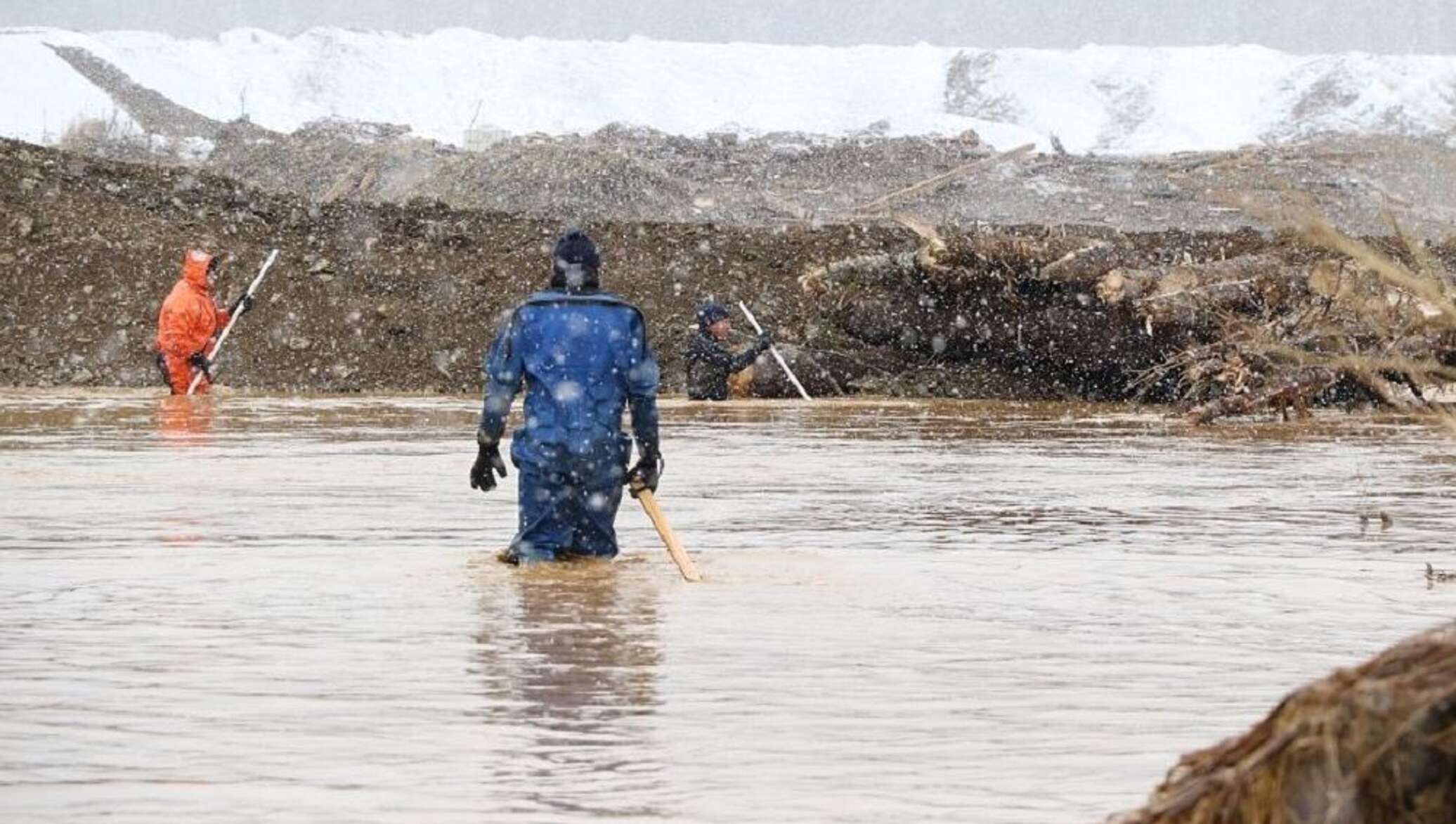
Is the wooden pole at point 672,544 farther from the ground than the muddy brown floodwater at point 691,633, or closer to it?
farther from the ground

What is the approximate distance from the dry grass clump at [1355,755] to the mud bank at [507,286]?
22.5m

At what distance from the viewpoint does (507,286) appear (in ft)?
126

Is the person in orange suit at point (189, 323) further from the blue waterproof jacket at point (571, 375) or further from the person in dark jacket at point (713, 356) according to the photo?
the blue waterproof jacket at point (571, 375)

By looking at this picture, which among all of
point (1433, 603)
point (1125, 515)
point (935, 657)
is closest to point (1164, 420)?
point (1125, 515)

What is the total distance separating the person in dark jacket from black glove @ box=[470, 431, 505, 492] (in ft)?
55.0

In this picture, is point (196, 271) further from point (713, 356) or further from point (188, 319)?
point (713, 356)

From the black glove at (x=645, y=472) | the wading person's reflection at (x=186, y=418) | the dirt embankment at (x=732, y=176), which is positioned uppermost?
the dirt embankment at (x=732, y=176)

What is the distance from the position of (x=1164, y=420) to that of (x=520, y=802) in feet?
65.8

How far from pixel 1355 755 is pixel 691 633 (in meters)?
6.11

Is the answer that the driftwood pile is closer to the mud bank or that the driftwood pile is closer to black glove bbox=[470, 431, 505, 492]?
the mud bank

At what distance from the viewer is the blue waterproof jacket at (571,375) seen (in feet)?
36.9

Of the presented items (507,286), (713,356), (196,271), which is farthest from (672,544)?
(507,286)

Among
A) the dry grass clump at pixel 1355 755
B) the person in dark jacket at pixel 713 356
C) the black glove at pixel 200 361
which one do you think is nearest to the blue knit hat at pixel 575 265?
the dry grass clump at pixel 1355 755

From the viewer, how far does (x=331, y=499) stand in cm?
1535
